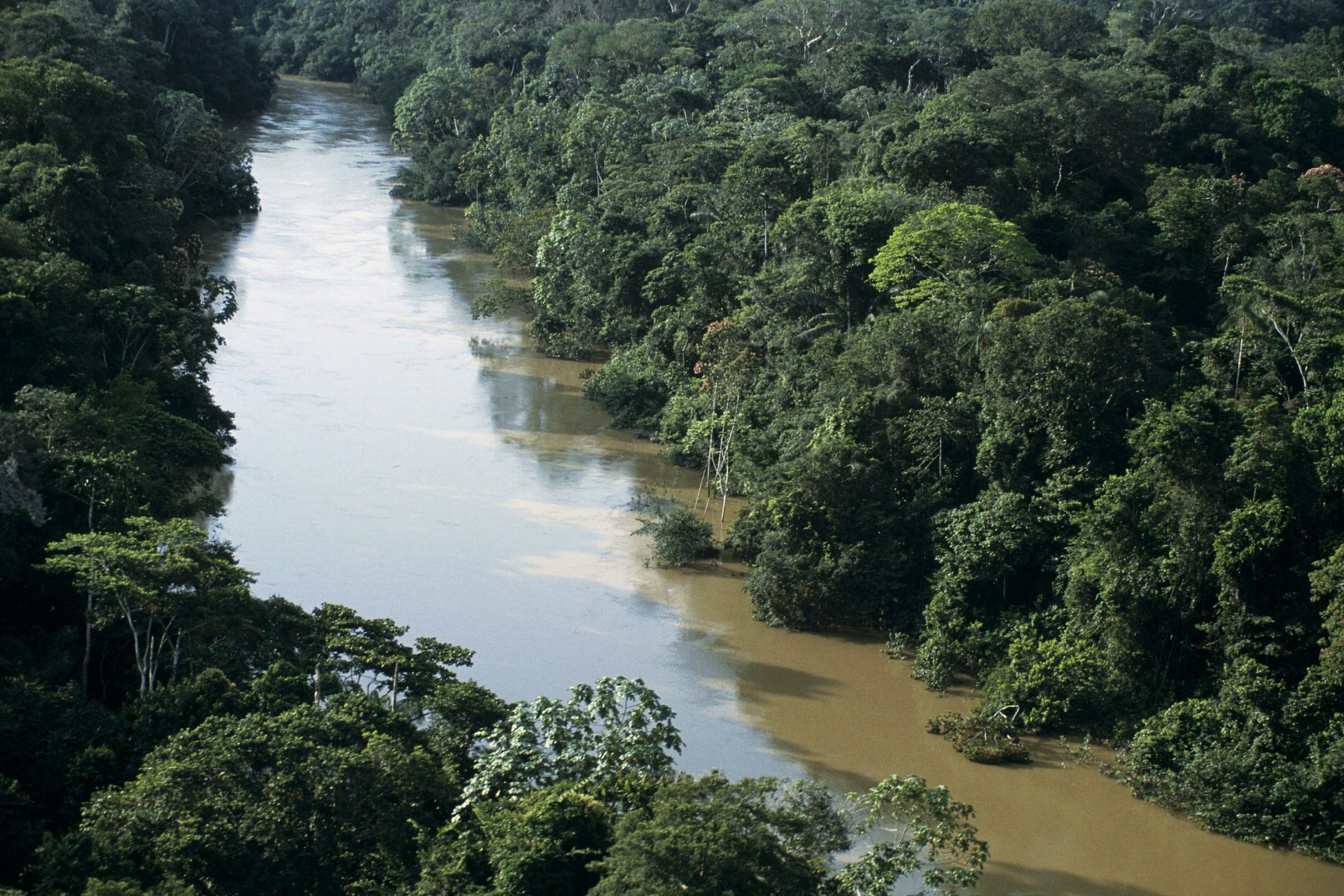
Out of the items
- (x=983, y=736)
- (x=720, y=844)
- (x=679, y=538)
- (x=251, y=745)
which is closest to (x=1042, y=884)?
(x=983, y=736)

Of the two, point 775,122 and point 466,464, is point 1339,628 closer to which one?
point 466,464

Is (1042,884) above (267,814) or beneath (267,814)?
beneath

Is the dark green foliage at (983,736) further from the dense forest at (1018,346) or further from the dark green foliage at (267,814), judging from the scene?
the dark green foliage at (267,814)

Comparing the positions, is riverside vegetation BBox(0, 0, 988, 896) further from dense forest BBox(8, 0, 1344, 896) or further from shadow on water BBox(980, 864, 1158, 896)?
shadow on water BBox(980, 864, 1158, 896)

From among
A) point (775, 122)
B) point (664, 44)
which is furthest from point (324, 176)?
point (775, 122)

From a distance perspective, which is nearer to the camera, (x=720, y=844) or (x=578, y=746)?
(x=720, y=844)

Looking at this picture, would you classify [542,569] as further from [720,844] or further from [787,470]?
[720,844]

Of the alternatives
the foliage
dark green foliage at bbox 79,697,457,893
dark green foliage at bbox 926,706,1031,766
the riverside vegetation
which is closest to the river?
dark green foliage at bbox 926,706,1031,766

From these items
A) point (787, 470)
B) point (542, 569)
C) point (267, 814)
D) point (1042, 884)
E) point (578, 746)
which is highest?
point (787, 470)
